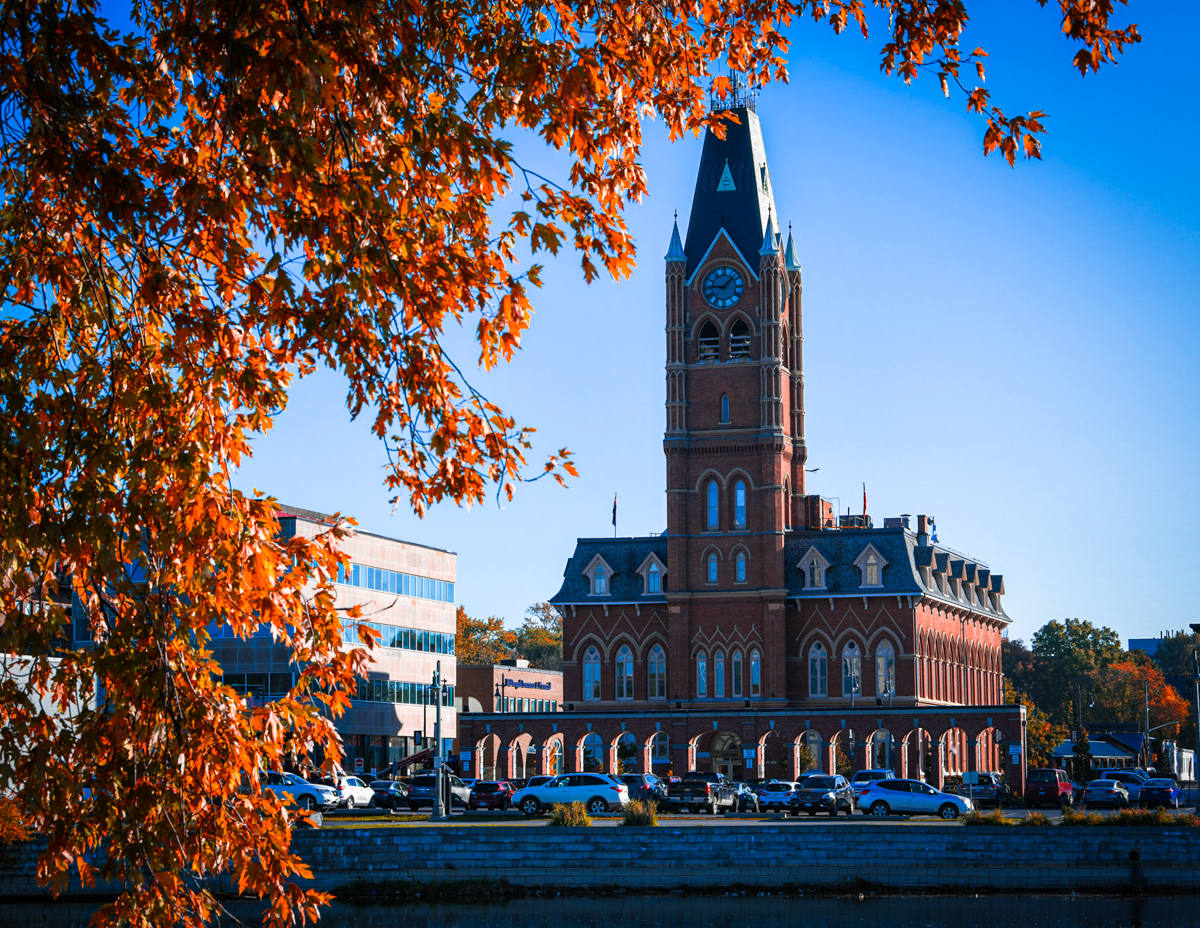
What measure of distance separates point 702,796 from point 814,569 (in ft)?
86.3

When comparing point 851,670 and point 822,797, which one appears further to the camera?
point 851,670

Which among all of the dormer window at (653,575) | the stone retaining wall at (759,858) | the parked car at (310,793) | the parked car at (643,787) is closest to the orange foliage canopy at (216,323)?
the stone retaining wall at (759,858)

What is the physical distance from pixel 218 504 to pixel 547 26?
4152 millimetres

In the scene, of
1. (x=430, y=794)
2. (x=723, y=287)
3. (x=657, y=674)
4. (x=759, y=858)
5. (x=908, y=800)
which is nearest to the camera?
(x=759, y=858)

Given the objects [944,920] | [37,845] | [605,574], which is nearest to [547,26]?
[944,920]

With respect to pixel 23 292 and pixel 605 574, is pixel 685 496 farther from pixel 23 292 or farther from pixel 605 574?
pixel 23 292

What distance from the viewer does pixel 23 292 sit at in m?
8.99

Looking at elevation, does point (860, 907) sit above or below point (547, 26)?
below

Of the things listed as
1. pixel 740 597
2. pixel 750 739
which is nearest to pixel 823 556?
pixel 740 597

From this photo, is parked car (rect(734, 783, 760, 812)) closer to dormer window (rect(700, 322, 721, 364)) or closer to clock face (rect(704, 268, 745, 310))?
dormer window (rect(700, 322, 721, 364))

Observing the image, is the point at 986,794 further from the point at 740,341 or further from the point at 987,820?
the point at 740,341

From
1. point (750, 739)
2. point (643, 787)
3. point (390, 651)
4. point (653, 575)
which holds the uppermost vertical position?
point (653, 575)

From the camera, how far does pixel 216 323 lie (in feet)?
28.6

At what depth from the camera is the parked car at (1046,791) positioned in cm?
5356
